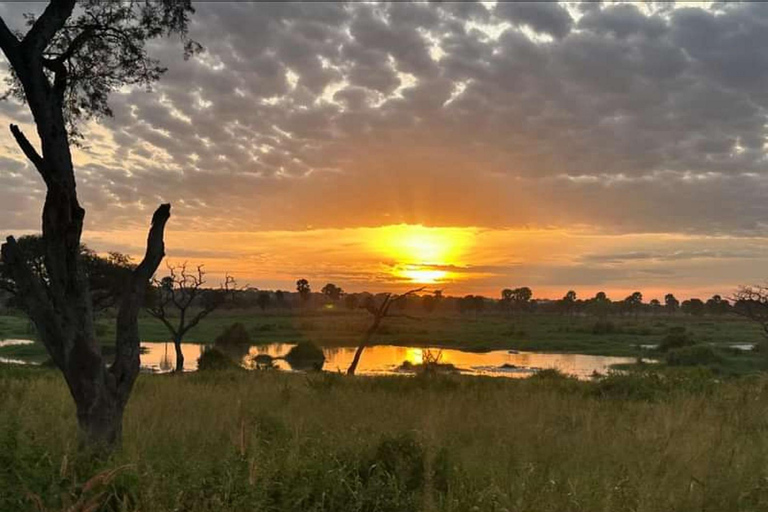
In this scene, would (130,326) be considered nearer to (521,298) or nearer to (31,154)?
(31,154)

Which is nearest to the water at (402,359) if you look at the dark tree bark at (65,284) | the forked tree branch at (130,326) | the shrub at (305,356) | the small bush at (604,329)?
the shrub at (305,356)

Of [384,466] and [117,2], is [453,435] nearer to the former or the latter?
[384,466]

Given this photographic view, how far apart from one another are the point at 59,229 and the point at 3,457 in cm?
251

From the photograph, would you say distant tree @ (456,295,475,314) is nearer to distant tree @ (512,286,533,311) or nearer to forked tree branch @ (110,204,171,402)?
distant tree @ (512,286,533,311)

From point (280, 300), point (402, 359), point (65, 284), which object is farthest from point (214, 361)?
point (280, 300)

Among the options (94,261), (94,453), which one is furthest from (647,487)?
(94,261)

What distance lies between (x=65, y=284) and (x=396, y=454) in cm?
420

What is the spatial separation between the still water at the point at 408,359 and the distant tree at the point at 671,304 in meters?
140

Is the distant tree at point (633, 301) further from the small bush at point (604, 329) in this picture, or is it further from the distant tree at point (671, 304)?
the small bush at point (604, 329)

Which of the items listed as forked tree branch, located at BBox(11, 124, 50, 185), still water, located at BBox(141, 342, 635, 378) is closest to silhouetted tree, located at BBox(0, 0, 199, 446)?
forked tree branch, located at BBox(11, 124, 50, 185)

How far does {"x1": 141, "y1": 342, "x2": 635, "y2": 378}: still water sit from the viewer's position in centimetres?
4575

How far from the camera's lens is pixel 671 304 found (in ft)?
611

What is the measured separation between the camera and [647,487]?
5359mm

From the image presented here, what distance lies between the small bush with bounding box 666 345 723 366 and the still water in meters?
5.10
